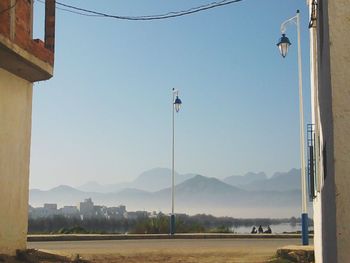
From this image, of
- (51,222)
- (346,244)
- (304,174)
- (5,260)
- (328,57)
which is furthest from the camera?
(51,222)

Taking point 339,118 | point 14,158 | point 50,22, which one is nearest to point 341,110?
point 339,118

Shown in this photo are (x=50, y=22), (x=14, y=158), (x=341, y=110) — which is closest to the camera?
(x=341, y=110)

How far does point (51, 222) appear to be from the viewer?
1635 inches

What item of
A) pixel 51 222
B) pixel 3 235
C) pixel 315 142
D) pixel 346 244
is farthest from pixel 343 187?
pixel 51 222

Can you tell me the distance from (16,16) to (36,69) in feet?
4.36

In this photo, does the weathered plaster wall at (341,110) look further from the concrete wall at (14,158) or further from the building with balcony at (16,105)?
the concrete wall at (14,158)

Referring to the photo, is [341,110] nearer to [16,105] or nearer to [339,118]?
[339,118]

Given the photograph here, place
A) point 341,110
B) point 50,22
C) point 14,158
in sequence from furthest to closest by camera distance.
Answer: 1. point 50,22
2. point 14,158
3. point 341,110

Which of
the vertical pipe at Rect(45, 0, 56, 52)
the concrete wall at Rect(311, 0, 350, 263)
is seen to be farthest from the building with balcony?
the concrete wall at Rect(311, 0, 350, 263)

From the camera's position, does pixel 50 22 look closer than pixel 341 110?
No

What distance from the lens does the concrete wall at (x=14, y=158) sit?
14.2 m

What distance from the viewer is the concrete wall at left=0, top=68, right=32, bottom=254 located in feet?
46.6

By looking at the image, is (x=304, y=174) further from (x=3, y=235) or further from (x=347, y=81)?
(x=347, y=81)

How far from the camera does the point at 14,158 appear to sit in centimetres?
1470
